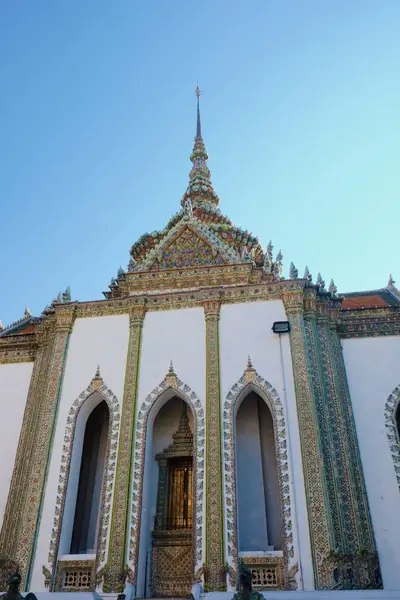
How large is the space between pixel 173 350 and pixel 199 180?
1023 cm

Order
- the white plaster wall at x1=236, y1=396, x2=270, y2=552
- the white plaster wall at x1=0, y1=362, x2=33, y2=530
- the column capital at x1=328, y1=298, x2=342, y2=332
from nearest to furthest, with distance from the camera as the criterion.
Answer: the white plaster wall at x1=236, y1=396, x2=270, y2=552 < the white plaster wall at x1=0, y1=362, x2=33, y2=530 < the column capital at x1=328, y1=298, x2=342, y2=332

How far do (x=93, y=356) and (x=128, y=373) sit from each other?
912 millimetres

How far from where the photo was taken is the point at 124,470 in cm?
925

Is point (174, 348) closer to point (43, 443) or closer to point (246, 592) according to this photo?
point (43, 443)

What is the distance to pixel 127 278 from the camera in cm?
1340

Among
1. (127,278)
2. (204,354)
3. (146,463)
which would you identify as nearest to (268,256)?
(127,278)

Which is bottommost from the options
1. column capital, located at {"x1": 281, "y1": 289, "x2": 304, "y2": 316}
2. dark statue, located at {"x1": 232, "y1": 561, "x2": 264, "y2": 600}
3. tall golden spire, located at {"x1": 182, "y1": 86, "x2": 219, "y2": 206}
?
dark statue, located at {"x1": 232, "y1": 561, "x2": 264, "y2": 600}

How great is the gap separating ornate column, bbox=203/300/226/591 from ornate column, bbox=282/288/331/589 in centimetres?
137

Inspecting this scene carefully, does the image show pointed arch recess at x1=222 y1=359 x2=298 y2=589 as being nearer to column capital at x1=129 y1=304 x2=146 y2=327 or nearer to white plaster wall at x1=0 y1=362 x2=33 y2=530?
column capital at x1=129 y1=304 x2=146 y2=327

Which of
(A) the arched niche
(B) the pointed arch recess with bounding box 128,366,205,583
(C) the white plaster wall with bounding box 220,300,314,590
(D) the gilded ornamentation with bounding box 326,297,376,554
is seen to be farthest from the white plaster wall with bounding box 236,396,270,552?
(D) the gilded ornamentation with bounding box 326,297,376,554

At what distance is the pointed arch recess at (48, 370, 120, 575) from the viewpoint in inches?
344

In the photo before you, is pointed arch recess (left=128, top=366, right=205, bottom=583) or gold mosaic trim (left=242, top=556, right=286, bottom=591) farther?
pointed arch recess (left=128, top=366, right=205, bottom=583)

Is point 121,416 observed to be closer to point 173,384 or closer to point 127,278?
point 173,384

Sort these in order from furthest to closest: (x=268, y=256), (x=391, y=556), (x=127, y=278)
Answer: (x=268, y=256) < (x=127, y=278) < (x=391, y=556)
